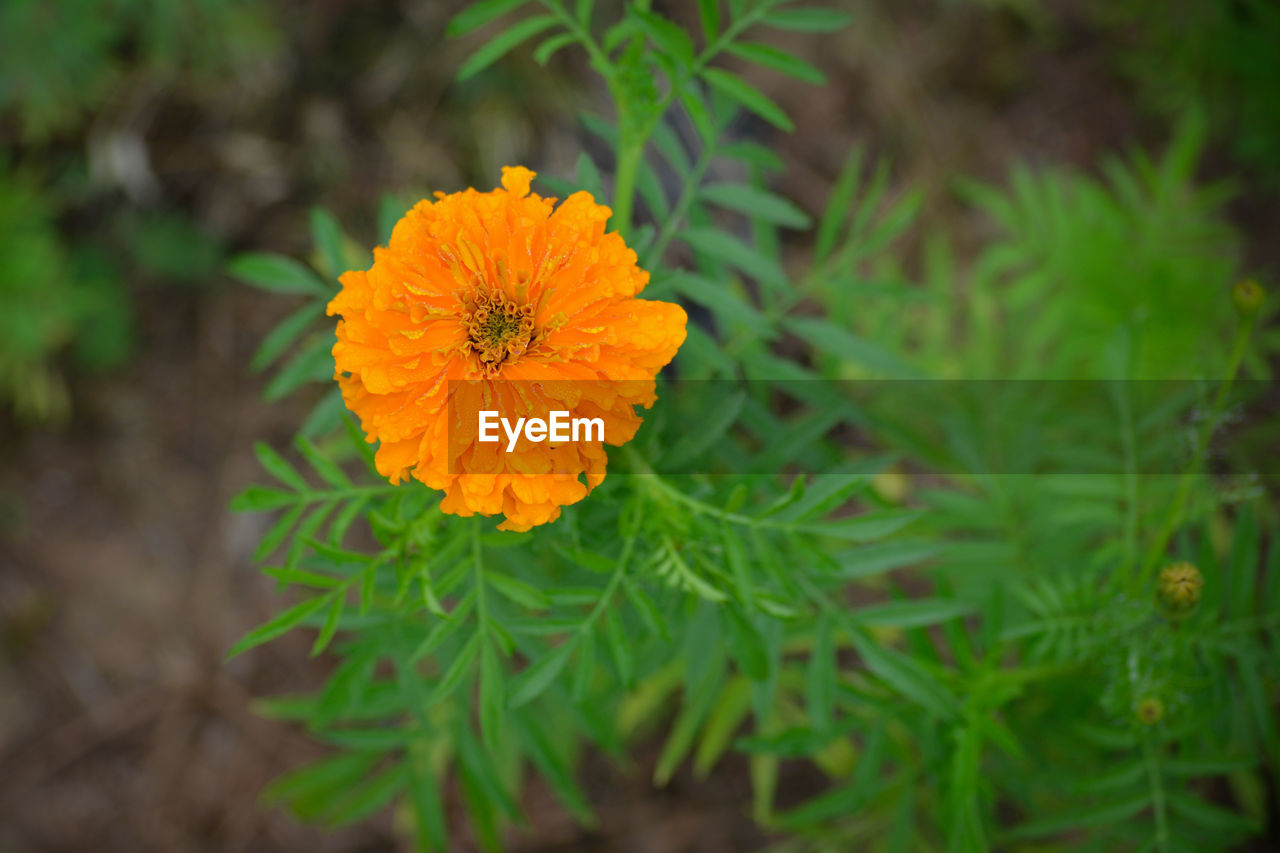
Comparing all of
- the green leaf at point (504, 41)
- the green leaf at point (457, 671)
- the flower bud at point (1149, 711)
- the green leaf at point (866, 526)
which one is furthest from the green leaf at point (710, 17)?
the flower bud at point (1149, 711)

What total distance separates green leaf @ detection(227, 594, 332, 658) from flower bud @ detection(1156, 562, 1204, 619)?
4.21 ft

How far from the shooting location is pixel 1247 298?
4.09 ft

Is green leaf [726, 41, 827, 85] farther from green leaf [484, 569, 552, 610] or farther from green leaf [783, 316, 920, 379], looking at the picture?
green leaf [484, 569, 552, 610]

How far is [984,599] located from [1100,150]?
242 centimetres

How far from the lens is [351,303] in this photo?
1077mm

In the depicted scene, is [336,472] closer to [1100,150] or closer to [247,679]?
[247,679]

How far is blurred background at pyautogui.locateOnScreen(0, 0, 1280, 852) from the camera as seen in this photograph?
9.53ft

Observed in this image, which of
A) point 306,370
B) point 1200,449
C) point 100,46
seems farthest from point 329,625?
point 100,46

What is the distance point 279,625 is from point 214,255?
2.34 meters

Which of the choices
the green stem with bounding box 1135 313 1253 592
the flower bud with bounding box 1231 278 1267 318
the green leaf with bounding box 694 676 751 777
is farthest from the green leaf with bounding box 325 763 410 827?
the flower bud with bounding box 1231 278 1267 318

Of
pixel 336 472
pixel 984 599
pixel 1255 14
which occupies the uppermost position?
pixel 1255 14

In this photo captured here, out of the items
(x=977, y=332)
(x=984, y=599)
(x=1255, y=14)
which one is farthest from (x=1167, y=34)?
(x=984, y=599)

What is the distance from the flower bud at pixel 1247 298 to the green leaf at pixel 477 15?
117cm

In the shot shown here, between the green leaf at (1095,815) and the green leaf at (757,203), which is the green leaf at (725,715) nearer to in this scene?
the green leaf at (1095,815)
